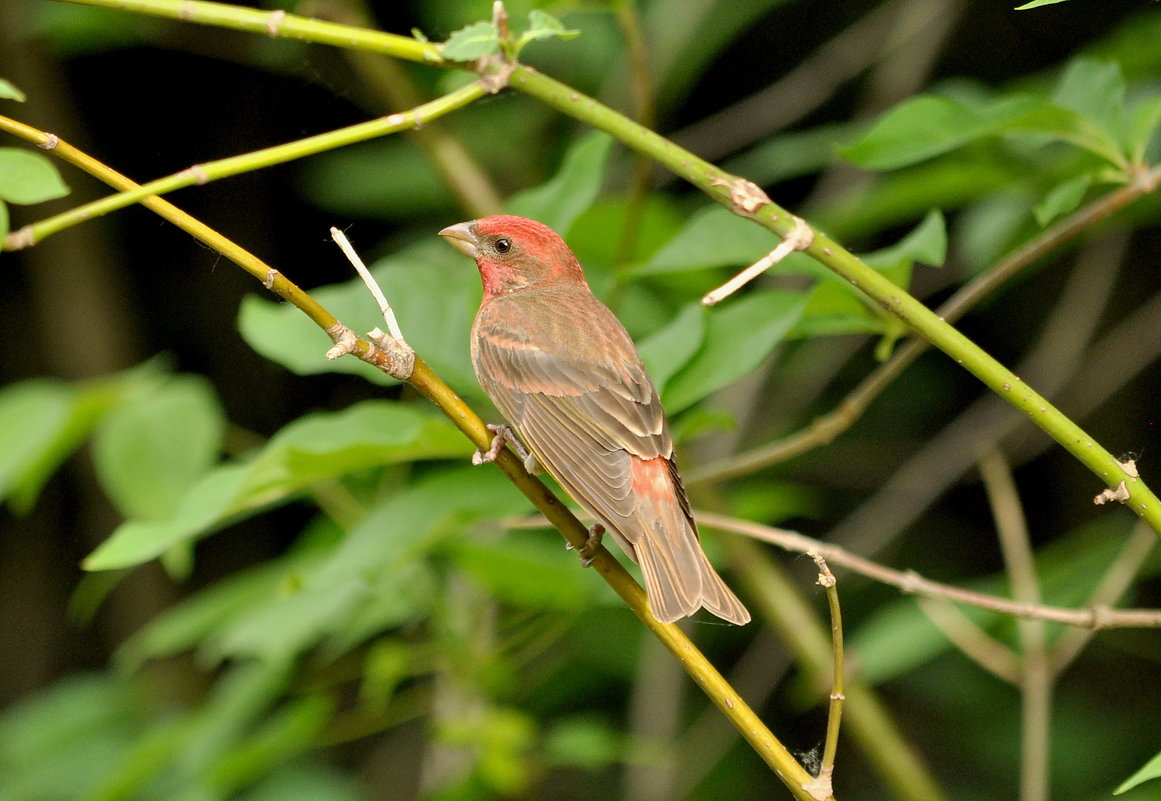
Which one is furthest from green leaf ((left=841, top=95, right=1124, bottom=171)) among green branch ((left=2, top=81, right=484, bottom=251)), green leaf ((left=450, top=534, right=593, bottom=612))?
green leaf ((left=450, top=534, right=593, bottom=612))

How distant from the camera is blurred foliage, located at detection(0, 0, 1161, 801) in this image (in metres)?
2.74

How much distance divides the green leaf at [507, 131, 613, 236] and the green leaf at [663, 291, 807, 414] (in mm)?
406

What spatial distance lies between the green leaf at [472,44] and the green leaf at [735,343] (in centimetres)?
81

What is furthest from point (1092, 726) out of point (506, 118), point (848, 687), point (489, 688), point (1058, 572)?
point (506, 118)

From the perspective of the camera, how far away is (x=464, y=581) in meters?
4.62

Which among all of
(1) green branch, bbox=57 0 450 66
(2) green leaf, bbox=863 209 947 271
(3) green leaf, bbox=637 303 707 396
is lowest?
(2) green leaf, bbox=863 209 947 271

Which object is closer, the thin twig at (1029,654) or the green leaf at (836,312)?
the green leaf at (836,312)

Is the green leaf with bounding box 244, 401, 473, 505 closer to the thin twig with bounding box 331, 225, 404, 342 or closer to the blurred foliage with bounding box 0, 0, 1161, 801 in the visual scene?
the blurred foliage with bounding box 0, 0, 1161, 801

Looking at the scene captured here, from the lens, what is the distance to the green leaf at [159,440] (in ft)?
11.3

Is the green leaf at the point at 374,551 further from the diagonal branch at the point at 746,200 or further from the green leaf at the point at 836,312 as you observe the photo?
the diagonal branch at the point at 746,200

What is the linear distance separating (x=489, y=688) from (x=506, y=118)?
2429 mm

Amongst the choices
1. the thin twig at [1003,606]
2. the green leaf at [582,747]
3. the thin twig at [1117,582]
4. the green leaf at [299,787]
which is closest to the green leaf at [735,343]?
the thin twig at [1003,606]

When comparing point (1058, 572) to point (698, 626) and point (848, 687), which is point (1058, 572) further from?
point (698, 626)

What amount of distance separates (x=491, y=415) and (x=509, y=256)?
1.47ft
